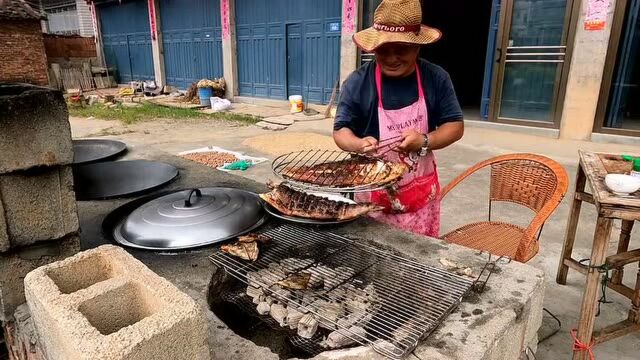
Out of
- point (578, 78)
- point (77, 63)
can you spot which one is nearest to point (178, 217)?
point (578, 78)

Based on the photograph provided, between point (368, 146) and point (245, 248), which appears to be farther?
point (368, 146)

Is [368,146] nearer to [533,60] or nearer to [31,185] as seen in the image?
[31,185]

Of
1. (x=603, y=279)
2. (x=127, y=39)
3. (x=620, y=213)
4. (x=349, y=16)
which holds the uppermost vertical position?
(x=349, y=16)

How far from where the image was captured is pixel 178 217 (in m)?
2.15

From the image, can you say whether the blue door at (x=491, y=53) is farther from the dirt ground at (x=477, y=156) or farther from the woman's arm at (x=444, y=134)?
the woman's arm at (x=444, y=134)

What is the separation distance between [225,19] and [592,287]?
13.4m

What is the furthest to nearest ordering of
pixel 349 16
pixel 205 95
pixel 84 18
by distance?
pixel 84 18 → pixel 205 95 → pixel 349 16

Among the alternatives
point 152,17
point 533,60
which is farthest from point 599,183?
point 152,17

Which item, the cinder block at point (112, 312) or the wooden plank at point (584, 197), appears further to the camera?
the wooden plank at point (584, 197)

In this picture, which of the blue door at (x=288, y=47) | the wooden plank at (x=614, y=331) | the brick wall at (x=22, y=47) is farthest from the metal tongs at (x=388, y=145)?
the brick wall at (x=22, y=47)

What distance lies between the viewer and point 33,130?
1519 millimetres

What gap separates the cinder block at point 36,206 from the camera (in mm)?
1537

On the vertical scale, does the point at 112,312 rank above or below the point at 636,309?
above

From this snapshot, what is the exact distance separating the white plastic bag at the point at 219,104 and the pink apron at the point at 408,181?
11.1 m
